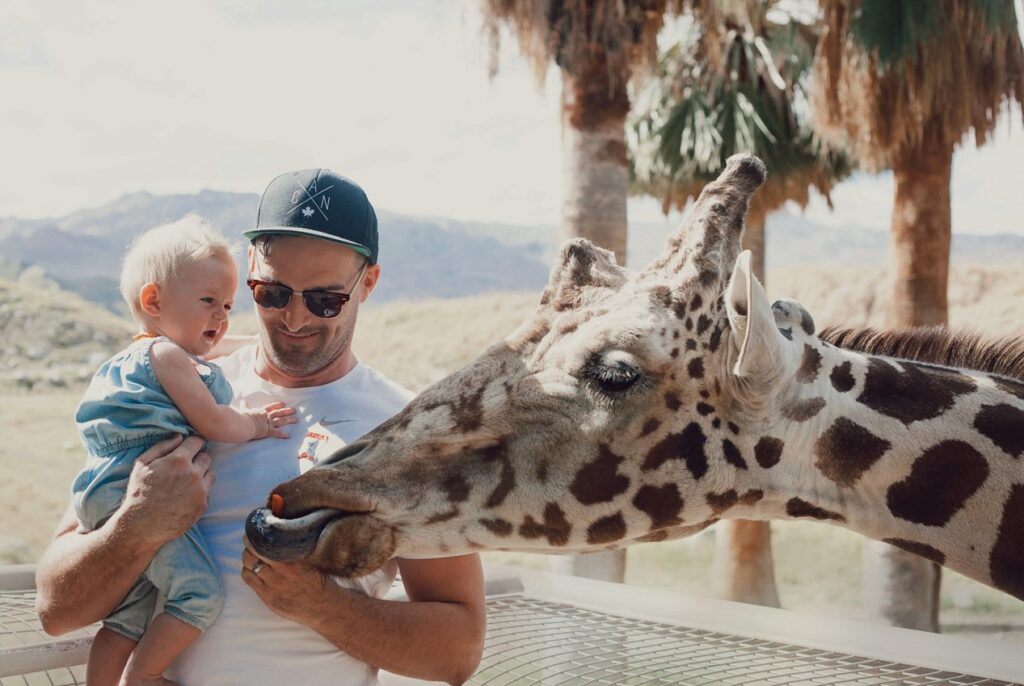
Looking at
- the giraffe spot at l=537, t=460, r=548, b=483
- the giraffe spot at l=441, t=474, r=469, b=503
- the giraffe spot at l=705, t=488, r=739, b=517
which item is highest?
the giraffe spot at l=537, t=460, r=548, b=483

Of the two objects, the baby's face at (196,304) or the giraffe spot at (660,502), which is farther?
the baby's face at (196,304)

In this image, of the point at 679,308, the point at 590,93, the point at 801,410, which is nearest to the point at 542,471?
the point at 679,308

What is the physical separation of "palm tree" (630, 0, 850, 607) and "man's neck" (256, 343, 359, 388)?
7903 millimetres

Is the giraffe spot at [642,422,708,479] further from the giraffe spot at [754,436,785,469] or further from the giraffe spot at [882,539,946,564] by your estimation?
the giraffe spot at [882,539,946,564]

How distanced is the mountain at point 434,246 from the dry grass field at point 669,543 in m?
37.4

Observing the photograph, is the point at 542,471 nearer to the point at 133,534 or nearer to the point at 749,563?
the point at 133,534

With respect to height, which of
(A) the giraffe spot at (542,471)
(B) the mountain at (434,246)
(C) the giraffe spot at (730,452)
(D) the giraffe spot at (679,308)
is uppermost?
(D) the giraffe spot at (679,308)

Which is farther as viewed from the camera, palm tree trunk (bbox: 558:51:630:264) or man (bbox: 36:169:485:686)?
palm tree trunk (bbox: 558:51:630:264)

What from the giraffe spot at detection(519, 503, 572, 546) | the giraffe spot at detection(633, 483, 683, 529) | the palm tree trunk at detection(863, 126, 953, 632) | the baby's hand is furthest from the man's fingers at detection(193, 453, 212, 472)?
the palm tree trunk at detection(863, 126, 953, 632)

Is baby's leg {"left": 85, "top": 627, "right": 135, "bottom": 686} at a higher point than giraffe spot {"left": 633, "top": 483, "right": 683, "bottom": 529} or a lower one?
lower

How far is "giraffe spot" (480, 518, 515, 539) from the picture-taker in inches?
81.8

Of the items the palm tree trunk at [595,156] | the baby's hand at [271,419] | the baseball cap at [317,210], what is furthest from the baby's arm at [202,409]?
the palm tree trunk at [595,156]

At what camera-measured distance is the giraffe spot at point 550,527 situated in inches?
82.4

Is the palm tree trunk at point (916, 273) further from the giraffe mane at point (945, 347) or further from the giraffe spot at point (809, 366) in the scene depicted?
the giraffe spot at point (809, 366)
